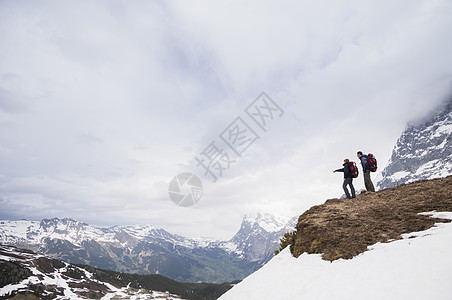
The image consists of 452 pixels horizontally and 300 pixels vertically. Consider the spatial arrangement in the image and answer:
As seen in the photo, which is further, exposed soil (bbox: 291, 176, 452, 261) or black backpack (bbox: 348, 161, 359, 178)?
black backpack (bbox: 348, 161, 359, 178)

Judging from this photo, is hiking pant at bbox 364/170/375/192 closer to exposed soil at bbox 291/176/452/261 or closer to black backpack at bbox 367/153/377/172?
black backpack at bbox 367/153/377/172

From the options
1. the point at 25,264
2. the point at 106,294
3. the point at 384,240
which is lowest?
the point at 106,294

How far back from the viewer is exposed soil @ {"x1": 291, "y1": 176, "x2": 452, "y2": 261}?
504 inches

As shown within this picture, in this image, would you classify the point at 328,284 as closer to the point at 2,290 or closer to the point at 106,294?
the point at 2,290

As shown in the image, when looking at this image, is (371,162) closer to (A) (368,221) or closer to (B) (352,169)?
(B) (352,169)

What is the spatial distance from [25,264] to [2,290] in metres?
55.8

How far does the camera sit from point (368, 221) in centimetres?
1515

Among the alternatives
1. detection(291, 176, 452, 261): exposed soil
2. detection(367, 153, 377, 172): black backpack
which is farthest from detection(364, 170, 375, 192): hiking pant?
detection(291, 176, 452, 261): exposed soil

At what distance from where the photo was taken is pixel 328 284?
411 inches

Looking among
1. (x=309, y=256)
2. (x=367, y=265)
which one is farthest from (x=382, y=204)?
(x=367, y=265)

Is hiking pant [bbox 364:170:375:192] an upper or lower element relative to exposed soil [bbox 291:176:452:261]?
upper

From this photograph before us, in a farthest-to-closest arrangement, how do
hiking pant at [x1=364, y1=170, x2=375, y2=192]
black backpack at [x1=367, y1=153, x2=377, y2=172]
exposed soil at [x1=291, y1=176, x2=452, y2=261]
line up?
1. hiking pant at [x1=364, y1=170, x2=375, y2=192]
2. black backpack at [x1=367, y1=153, x2=377, y2=172]
3. exposed soil at [x1=291, y1=176, x2=452, y2=261]

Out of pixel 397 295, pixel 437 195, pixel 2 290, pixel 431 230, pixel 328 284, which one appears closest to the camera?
pixel 397 295

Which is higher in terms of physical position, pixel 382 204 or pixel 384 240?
pixel 382 204
